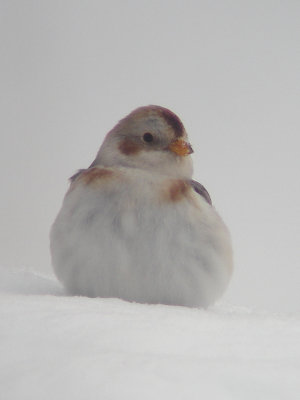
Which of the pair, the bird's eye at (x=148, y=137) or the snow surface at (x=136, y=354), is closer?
the snow surface at (x=136, y=354)

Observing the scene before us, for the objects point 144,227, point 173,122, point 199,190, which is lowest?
point 144,227

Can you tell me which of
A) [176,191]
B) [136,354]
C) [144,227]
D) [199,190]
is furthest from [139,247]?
[136,354]

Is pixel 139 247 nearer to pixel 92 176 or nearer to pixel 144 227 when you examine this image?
pixel 144 227

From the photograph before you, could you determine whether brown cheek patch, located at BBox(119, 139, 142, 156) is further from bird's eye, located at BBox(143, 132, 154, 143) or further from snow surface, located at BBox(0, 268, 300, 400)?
snow surface, located at BBox(0, 268, 300, 400)

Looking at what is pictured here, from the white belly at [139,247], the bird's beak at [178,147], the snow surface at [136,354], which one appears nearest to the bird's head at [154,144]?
the bird's beak at [178,147]

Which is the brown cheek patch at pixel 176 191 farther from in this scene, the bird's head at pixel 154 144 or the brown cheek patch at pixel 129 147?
the brown cheek patch at pixel 129 147

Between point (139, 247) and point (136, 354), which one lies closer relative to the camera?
point (136, 354)

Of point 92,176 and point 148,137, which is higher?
point 148,137
